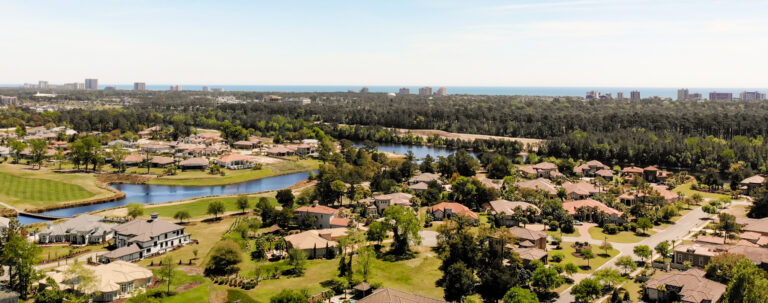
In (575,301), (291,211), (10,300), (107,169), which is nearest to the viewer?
(10,300)

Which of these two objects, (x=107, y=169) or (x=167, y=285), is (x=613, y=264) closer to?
(x=167, y=285)

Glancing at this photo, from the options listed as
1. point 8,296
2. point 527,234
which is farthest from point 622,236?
point 8,296

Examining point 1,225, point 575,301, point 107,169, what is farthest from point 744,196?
point 107,169

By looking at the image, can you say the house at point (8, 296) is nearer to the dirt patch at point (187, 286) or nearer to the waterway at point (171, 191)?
the dirt patch at point (187, 286)

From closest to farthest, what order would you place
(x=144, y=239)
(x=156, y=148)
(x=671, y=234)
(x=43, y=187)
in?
(x=144, y=239) → (x=671, y=234) → (x=43, y=187) → (x=156, y=148)

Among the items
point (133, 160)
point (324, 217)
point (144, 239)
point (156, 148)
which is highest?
point (156, 148)

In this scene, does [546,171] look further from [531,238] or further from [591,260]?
[591,260]

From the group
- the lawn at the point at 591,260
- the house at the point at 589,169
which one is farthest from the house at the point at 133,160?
the house at the point at 589,169
